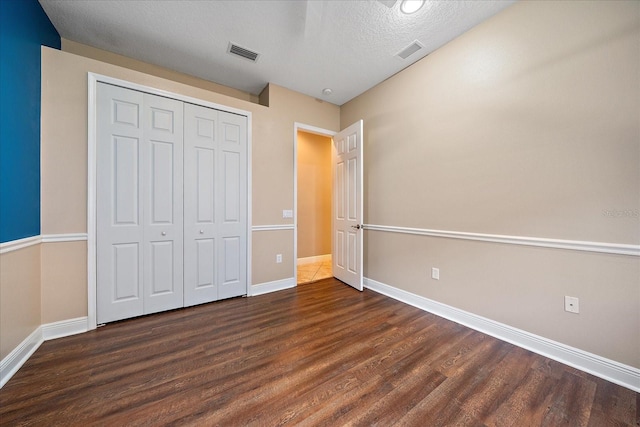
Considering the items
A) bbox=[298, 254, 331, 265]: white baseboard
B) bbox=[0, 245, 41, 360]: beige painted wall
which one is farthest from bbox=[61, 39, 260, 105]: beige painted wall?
bbox=[298, 254, 331, 265]: white baseboard

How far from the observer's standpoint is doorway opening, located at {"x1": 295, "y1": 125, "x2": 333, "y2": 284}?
15.4 feet

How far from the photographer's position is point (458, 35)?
7.41 feet

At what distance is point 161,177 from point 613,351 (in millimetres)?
4001

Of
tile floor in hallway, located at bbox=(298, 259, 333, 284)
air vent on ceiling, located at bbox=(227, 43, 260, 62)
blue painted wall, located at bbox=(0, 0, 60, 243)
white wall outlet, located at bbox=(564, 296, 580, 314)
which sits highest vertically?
air vent on ceiling, located at bbox=(227, 43, 260, 62)

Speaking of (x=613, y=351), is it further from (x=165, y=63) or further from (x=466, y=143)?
(x=165, y=63)

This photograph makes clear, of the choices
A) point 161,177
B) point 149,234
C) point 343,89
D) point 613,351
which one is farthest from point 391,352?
point 343,89

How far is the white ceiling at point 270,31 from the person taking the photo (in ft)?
6.39

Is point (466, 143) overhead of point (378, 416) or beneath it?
overhead

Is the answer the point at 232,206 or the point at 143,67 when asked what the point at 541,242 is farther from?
the point at 143,67

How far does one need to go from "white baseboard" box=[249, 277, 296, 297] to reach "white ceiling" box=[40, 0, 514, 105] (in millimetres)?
2774

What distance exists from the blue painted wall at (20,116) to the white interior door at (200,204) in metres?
1.07

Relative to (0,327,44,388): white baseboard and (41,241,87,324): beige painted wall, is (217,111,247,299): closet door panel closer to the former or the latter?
(41,241,87,324): beige painted wall

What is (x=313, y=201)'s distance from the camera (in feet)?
15.9

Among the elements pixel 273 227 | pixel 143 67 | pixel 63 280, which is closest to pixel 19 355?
pixel 63 280
